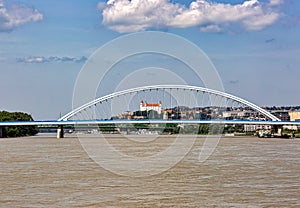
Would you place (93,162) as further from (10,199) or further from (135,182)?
(10,199)

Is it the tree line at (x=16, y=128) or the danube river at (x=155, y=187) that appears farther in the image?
the tree line at (x=16, y=128)

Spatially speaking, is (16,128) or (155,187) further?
(16,128)

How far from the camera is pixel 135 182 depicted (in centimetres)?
1531

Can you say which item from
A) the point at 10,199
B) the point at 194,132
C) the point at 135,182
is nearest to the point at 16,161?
the point at 135,182

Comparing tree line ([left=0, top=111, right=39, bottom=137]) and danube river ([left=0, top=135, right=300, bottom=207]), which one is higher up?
tree line ([left=0, top=111, right=39, bottom=137])

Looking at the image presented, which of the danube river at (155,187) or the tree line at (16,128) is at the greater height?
the tree line at (16,128)

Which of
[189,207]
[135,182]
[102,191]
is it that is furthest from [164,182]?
[189,207]

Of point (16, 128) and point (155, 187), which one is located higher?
point (16, 128)

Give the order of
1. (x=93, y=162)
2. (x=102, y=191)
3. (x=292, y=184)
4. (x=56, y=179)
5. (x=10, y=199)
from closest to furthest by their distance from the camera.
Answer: (x=10, y=199) < (x=102, y=191) < (x=292, y=184) < (x=56, y=179) < (x=93, y=162)

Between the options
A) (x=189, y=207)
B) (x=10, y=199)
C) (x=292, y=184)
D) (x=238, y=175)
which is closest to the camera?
(x=189, y=207)

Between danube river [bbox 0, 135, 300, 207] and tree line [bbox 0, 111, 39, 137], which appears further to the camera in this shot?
tree line [bbox 0, 111, 39, 137]

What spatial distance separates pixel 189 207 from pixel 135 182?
397cm

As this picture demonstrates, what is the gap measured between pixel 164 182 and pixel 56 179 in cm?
286

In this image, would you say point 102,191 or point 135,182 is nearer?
point 102,191
